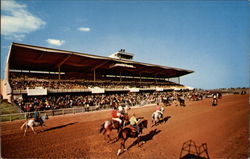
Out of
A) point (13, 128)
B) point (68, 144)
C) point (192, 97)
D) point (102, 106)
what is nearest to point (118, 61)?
point (102, 106)

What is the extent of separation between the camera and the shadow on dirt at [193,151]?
6137mm

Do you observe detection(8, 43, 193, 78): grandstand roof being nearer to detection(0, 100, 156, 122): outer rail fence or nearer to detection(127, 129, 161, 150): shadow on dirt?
detection(0, 100, 156, 122): outer rail fence

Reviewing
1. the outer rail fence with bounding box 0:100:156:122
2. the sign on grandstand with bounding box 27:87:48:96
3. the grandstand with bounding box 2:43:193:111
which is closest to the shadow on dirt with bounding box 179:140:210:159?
the outer rail fence with bounding box 0:100:156:122

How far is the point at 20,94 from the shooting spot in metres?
18.9

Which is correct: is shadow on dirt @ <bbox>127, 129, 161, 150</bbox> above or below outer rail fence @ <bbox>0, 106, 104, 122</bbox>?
below

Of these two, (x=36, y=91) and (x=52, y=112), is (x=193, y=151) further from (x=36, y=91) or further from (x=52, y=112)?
(x=36, y=91)

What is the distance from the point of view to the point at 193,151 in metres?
6.61

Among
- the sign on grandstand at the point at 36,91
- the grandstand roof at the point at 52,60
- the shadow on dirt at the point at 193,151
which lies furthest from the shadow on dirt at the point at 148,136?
the grandstand roof at the point at 52,60

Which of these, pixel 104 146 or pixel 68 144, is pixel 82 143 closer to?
pixel 68 144

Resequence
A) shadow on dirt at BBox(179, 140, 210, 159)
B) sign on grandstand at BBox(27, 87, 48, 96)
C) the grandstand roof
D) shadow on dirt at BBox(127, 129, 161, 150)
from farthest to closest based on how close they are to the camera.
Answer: the grandstand roof
sign on grandstand at BBox(27, 87, 48, 96)
shadow on dirt at BBox(127, 129, 161, 150)
shadow on dirt at BBox(179, 140, 210, 159)

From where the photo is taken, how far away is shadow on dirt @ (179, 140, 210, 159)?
20.1ft

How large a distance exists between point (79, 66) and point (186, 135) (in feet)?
84.7

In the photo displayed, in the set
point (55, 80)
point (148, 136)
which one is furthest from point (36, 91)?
point (148, 136)

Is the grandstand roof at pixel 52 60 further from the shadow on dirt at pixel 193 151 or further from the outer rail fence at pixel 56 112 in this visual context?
the shadow on dirt at pixel 193 151
